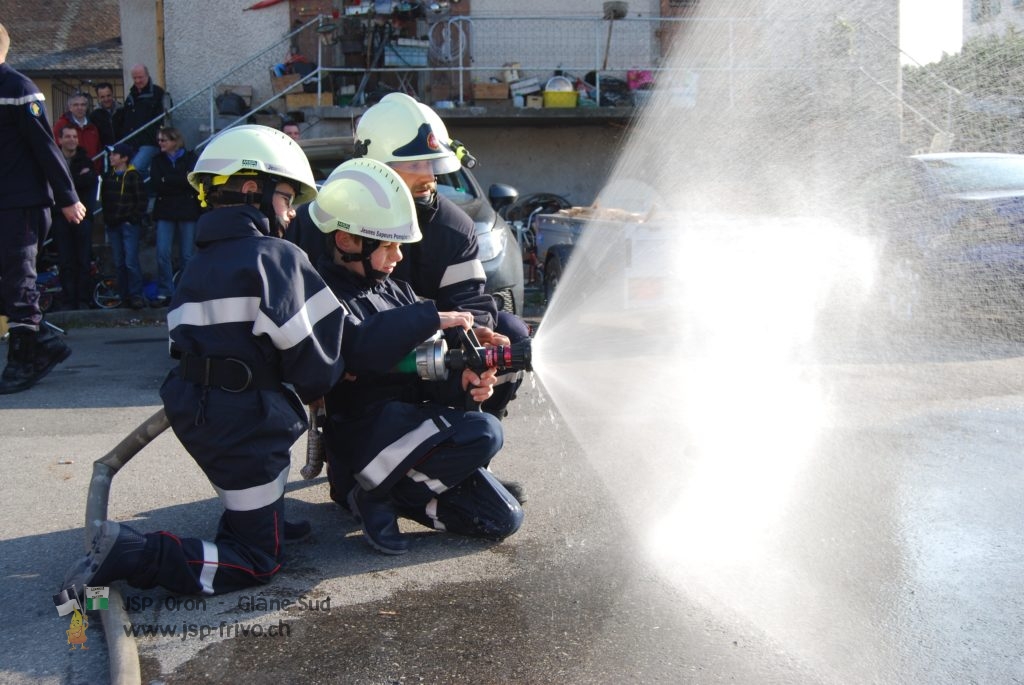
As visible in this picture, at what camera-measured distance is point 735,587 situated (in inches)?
156

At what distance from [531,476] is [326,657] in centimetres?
217

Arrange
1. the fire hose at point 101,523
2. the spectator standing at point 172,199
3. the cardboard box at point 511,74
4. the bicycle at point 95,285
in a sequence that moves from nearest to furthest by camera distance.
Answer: the fire hose at point 101,523 < the spectator standing at point 172,199 < the bicycle at point 95,285 < the cardboard box at point 511,74

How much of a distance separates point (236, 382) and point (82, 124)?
10.9 m

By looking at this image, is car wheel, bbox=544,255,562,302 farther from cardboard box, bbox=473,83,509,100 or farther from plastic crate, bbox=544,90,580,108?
cardboard box, bbox=473,83,509,100

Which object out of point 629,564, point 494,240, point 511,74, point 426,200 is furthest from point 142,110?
point 629,564

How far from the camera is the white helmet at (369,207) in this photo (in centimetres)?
412

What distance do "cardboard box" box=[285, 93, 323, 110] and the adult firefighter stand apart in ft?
36.5

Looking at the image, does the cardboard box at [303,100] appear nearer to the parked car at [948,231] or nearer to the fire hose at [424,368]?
the parked car at [948,231]

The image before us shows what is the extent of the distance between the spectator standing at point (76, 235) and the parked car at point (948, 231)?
327 inches

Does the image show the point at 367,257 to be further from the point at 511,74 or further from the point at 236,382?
the point at 511,74

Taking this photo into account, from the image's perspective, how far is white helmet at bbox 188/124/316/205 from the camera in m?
4.00

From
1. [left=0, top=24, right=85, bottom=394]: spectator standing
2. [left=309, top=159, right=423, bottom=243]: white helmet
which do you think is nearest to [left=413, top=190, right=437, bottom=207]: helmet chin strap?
[left=309, top=159, right=423, bottom=243]: white helmet

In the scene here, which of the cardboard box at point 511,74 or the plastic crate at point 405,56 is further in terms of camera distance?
the cardboard box at point 511,74

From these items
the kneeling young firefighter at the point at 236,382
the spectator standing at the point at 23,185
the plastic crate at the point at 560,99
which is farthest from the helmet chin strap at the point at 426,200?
the plastic crate at the point at 560,99
